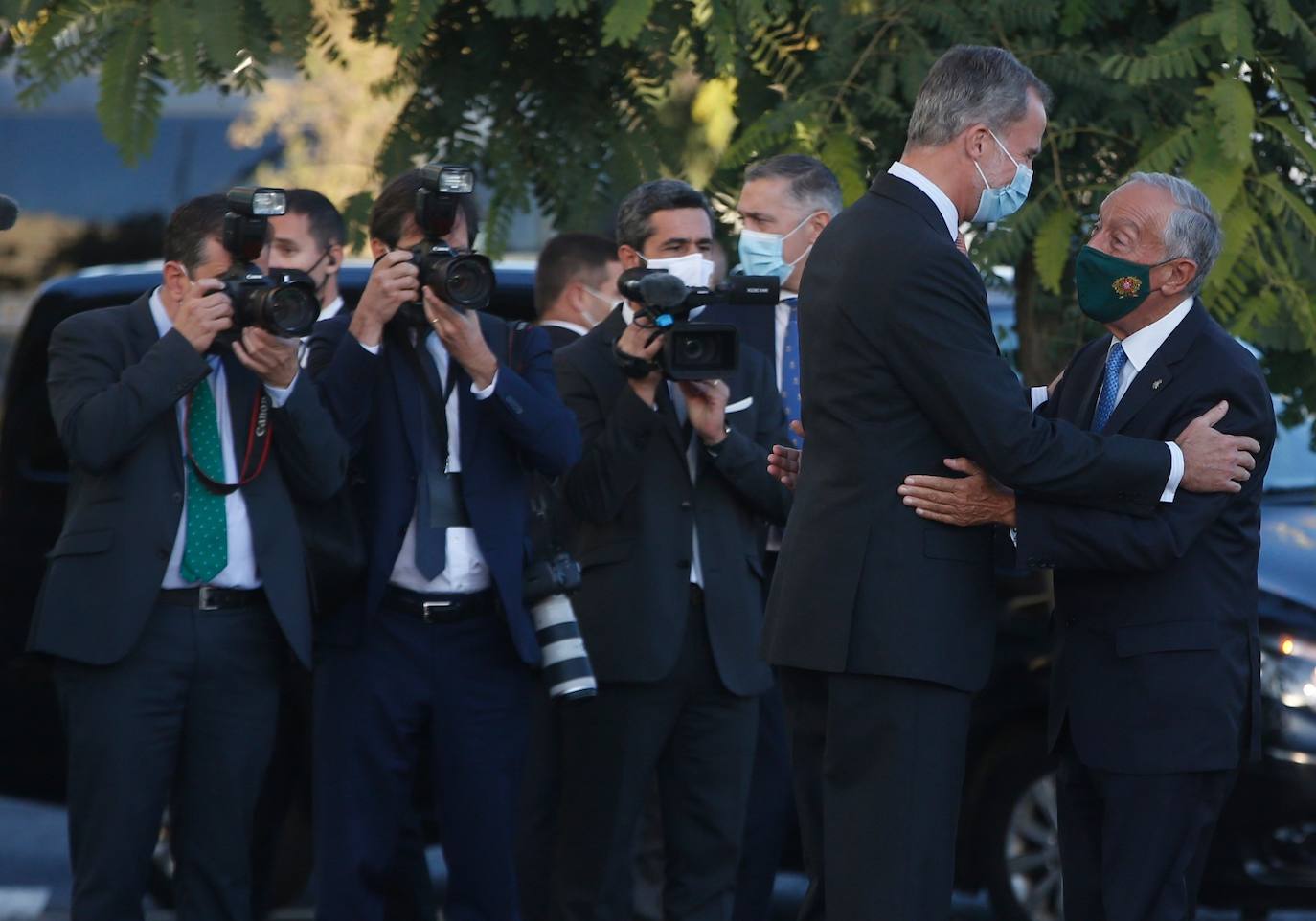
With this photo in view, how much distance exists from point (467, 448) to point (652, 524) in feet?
1.98

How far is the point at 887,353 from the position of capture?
4.14 meters

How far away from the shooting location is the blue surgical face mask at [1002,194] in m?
4.30

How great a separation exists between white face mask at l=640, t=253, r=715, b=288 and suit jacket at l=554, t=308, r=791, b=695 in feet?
0.76

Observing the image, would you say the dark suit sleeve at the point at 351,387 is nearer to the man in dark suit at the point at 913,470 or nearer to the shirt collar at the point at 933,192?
the man in dark suit at the point at 913,470

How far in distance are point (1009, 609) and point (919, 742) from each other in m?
2.50

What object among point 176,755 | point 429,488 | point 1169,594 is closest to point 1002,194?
point 1169,594

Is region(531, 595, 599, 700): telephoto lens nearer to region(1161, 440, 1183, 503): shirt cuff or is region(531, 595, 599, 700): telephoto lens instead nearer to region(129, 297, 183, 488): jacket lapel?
region(129, 297, 183, 488): jacket lapel

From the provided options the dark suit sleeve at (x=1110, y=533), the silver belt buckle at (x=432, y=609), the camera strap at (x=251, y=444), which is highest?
the camera strap at (x=251, y=444)

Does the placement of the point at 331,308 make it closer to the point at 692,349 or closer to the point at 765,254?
the point at 765,254

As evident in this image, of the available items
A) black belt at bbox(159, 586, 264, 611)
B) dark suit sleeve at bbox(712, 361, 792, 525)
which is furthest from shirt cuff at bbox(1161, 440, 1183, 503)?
black belt at bbox(159, 586, 264, 611)

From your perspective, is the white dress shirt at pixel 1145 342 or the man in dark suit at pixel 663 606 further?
the man in dark suit at pixel 663 606

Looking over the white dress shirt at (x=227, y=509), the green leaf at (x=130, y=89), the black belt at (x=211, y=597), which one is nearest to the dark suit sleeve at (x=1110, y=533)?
the white dress shirt at (x=227, y=509)

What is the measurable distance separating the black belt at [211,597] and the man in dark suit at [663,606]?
2.99 ft

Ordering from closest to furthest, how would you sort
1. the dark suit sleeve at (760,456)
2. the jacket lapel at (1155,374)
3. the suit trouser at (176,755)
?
the jacket lapel at (1155,374), the suit trouser at (176,755), the dark suit sleeve at (760,456)
